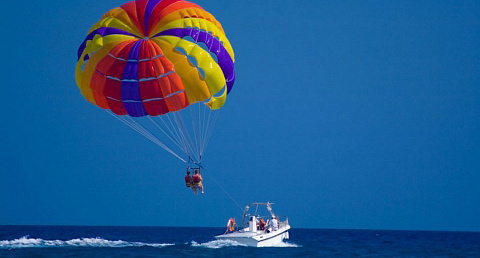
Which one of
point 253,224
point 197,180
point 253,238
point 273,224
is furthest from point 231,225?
point 197,180

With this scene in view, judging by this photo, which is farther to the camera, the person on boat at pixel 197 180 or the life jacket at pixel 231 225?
the life jacket at pixel 231 225

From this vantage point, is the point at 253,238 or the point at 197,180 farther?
the point at 253,238

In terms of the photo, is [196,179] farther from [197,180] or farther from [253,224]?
[253,224]

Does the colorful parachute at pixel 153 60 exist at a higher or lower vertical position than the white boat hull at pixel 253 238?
higher

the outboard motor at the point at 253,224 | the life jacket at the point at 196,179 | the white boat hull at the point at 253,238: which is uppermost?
the life jacket at the point at 196,179

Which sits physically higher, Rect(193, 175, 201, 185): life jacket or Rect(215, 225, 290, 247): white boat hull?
Rect(193, 175, 201, 185): life jacket

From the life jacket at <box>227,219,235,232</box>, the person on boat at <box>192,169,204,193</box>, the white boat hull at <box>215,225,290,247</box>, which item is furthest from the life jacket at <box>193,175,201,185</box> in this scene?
the life jacket at <box>227,219,235,232</box>

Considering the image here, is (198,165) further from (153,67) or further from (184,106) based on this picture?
(153,67)

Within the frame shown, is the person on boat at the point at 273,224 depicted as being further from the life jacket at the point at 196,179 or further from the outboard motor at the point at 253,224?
the life jacket at the point at 196,179

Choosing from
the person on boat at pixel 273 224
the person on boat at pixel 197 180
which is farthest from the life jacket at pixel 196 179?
the person on boat at pixel 273 224

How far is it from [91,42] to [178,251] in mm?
10438

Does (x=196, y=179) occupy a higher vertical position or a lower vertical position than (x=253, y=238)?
higher

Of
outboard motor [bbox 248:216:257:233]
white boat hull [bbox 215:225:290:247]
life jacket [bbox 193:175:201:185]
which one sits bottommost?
white boat hull [bbox 215:225:290:247]

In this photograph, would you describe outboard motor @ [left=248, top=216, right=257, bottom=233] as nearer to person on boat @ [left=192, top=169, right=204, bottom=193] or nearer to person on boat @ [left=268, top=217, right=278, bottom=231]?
person on boat @ [left=268, top=217, right=278, bottom=231]
